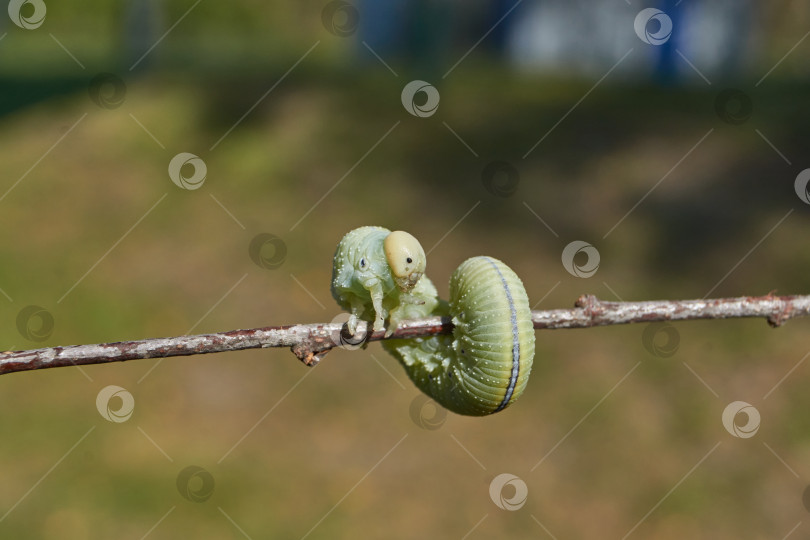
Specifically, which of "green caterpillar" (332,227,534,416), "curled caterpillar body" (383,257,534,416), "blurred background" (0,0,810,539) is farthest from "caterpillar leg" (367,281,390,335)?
"blurred background" (0,0,810,539)

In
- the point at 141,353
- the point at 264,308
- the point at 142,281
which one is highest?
the point at 142,281

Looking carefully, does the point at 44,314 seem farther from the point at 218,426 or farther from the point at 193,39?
the point at 193,39

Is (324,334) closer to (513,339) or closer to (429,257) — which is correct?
(513,339)

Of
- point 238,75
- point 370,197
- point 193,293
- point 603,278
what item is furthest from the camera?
point 238,75

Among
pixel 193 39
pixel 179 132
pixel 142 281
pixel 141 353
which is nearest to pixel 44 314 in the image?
pixel 142 281

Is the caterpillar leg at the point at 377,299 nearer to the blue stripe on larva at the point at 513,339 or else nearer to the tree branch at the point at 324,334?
the tree branch at the point at 324,334

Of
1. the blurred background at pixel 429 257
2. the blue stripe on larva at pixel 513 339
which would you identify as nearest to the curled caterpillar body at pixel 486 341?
the blue stripe on larva at pixel 513 339
